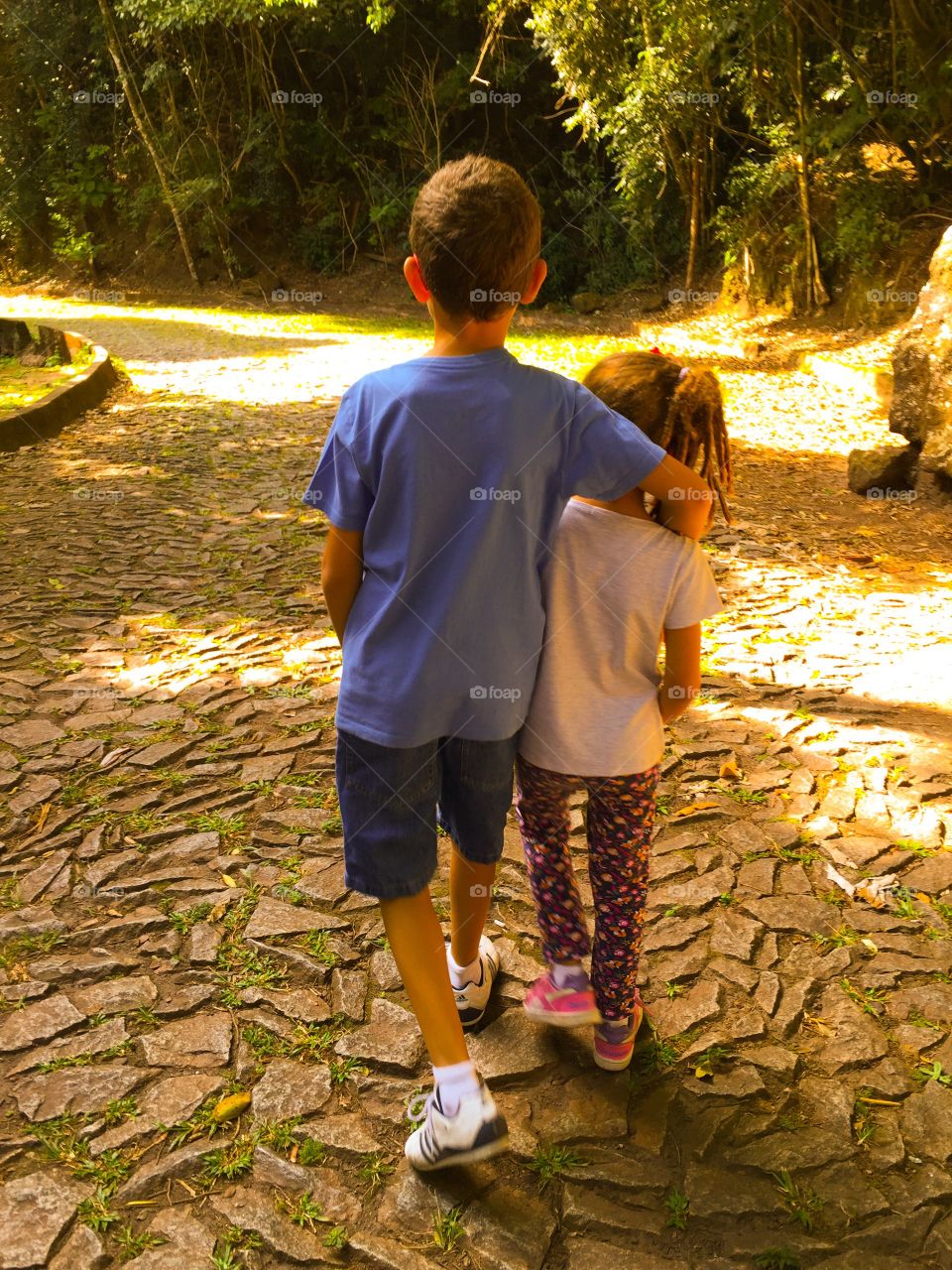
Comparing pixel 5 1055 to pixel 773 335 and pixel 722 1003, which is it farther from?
pixel 773 335

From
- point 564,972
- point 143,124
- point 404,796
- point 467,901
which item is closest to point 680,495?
point 404,796

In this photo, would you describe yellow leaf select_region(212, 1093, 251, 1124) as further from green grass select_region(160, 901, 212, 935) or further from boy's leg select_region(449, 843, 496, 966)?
green grass select_region(160, 901, 212, 935)

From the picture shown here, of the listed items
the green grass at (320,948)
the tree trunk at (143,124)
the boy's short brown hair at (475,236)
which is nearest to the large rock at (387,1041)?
the green grass at (320,948)

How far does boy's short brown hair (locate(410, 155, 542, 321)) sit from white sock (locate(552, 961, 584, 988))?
55.8 inches

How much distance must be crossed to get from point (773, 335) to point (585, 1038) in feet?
38.9

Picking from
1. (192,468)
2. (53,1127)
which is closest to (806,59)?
(192,468)

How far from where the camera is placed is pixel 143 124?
22000mm

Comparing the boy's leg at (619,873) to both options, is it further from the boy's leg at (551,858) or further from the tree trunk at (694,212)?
the tree trunk at (694,212)

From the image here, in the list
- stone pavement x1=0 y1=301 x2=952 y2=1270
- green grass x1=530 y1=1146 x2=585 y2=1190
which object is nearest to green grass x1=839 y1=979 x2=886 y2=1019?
stone pavement x1=0 y1=301 x2=952 y2=1270

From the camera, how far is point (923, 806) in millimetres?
3643

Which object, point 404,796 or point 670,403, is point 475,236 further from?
point 404,796

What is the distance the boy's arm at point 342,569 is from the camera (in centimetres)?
194

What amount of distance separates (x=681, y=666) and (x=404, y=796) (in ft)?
1.96

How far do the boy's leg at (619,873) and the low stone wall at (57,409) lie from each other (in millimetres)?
7793
